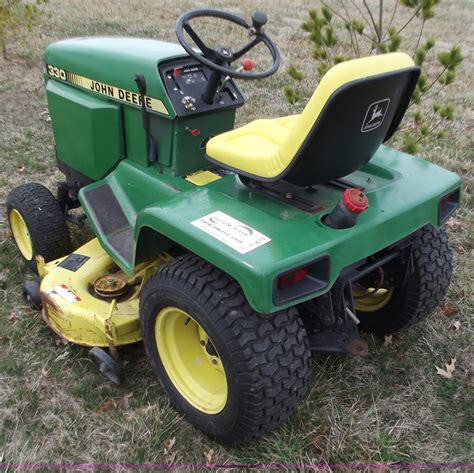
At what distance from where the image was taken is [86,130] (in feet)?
8.96

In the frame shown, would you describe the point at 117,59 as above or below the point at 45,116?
above

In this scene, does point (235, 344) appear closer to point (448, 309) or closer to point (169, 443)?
point (169, 443)

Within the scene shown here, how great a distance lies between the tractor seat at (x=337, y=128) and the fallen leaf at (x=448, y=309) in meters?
1.22

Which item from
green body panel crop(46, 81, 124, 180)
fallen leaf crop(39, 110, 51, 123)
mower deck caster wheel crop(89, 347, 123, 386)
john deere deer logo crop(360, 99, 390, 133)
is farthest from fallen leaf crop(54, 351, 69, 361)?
fallen leaf crop(39, 110, 51, 123)

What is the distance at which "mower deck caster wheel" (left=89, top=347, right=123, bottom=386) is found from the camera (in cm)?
222

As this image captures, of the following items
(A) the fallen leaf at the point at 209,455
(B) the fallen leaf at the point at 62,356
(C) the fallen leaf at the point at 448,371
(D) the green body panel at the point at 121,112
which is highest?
(D) the green body panel at the point at 121,112

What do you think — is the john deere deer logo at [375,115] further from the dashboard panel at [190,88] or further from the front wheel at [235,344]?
the dashboard panel at [190,88]

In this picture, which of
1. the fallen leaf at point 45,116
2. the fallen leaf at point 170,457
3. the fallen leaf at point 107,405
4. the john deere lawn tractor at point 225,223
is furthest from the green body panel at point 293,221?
the fallen leaf at point 45,116

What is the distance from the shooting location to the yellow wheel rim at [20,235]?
3027 millimetres

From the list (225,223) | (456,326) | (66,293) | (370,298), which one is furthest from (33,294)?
(456,326)

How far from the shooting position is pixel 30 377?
2330 millimetres

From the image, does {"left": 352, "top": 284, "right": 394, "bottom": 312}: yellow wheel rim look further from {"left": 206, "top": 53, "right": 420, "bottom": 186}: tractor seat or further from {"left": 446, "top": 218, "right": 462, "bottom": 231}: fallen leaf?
{"left": 446, "top": 218, "right": 462, "bottom": 231}: fallen leaf

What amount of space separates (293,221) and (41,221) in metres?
1.57

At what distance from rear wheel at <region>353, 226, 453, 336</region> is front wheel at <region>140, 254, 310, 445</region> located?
2.54 ft
